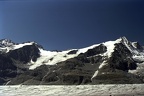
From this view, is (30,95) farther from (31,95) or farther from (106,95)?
(106,95)

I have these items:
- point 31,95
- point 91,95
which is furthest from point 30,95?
point 91,95

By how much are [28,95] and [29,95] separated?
13 centimetres

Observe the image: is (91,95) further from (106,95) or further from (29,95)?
(29,95)

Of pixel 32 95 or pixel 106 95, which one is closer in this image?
pixel 106 95

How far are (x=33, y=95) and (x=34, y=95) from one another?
14 centimetres

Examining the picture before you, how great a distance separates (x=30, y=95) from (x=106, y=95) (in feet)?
33.8

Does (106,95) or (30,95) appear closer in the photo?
(106,95)

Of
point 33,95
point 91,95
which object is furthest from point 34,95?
point 91,95

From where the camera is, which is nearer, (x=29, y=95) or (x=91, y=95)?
(x=91, y=95)

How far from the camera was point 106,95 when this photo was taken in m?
36.8

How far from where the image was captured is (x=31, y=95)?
40.8 meters

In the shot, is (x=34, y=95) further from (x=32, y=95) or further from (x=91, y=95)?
(x=91, y=95)

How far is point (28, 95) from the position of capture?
4109 cm

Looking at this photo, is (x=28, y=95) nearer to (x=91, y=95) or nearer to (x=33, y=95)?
(x=33, y=95)
